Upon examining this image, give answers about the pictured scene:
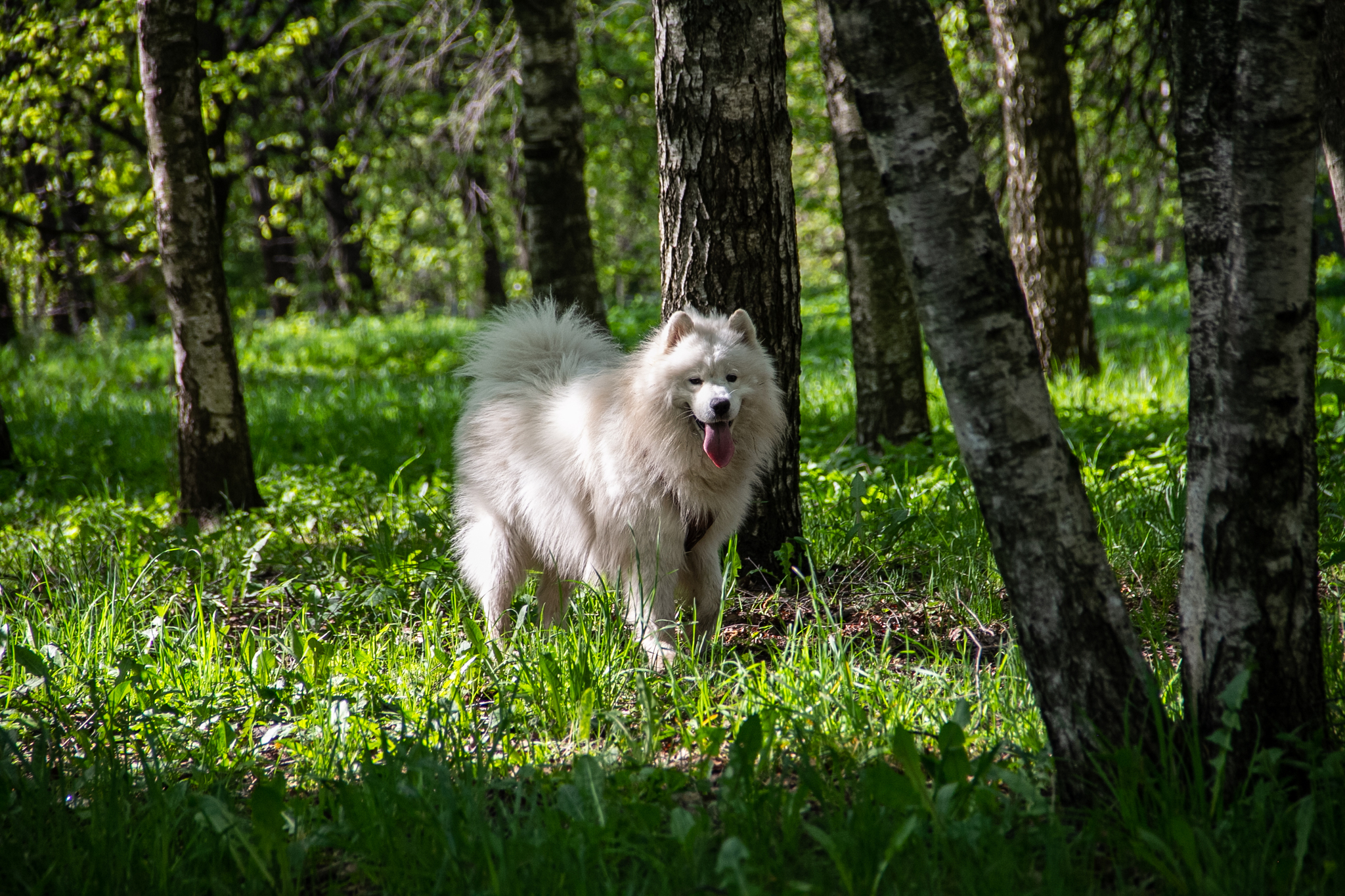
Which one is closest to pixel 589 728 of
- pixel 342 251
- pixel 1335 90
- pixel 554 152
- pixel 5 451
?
pixel 1335 90

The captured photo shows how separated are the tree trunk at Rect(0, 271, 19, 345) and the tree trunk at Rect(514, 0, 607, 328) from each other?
36.0ft

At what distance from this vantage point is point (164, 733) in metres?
2.66

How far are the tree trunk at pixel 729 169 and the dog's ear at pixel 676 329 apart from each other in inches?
17.6

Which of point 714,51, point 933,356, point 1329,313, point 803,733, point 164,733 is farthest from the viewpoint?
point 1329,313

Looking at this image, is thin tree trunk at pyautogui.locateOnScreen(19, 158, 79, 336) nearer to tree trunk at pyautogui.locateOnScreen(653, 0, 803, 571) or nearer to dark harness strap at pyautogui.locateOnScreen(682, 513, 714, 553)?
tree trunk at pyautogui.locateOnScreen(653, 0, 803, 571)

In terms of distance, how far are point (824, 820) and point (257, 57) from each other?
7605mm

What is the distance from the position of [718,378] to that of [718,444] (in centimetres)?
24

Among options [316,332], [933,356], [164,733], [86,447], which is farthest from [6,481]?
[316,332]

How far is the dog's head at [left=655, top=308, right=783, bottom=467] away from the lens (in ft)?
10.3

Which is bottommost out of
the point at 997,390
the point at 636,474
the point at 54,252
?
the point at 636,474

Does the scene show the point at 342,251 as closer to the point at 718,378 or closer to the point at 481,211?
the point at 481,211

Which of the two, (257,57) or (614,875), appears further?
(257,57)

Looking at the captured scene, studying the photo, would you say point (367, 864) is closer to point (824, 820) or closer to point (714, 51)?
point (824, 820)

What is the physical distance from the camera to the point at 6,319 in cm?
1528
